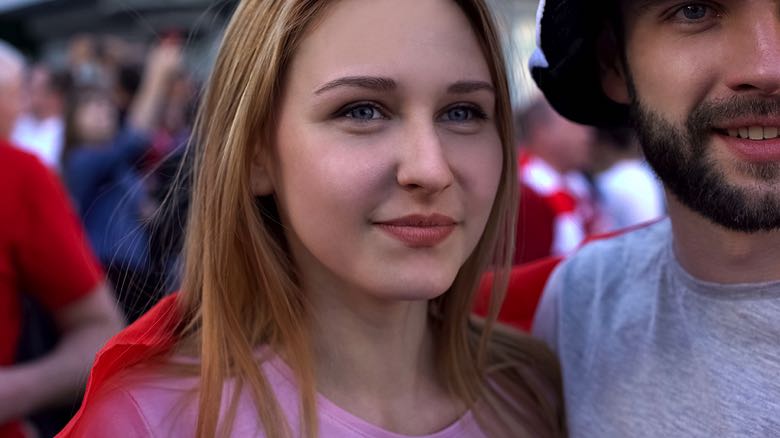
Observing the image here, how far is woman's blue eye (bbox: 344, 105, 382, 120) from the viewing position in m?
1.59

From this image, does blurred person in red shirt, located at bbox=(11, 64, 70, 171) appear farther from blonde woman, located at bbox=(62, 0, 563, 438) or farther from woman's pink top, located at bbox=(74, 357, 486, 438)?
woman's pink top, located at bbox=(74, 357, 486, 438)

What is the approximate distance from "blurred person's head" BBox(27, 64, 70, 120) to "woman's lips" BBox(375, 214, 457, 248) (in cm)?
518

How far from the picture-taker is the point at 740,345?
1618mm

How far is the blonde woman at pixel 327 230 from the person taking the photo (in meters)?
1.56

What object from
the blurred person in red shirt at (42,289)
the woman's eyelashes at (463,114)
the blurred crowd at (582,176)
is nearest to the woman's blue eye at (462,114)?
the woman's eyelashes at (463,114)

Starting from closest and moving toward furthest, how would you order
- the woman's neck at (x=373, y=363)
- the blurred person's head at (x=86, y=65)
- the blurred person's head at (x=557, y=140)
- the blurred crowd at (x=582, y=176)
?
the woman's neck at (x=373, y=363)
the blurred crowd at (x=582, y=176)
the blurred person's head at (x=557, y=140)
the blurred person's head at (x=86, y=65)

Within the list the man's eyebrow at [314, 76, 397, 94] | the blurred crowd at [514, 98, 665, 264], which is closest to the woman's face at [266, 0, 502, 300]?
the man's eyebrow at [314, 76, 397, 94]

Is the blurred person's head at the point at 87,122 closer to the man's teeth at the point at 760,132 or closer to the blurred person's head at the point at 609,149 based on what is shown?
the blurred person's head at the point at 609,149

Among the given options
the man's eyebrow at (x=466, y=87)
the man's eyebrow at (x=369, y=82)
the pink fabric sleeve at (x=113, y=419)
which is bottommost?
the pink fabric sleeve at (x=113, y=419)

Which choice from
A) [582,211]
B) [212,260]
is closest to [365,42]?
[212,260]

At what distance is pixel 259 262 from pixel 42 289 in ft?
2.89

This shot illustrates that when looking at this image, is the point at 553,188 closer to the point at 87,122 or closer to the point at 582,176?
the point at 582,176

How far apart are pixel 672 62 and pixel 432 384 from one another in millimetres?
791

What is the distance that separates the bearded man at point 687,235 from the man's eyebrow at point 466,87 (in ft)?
0.91
